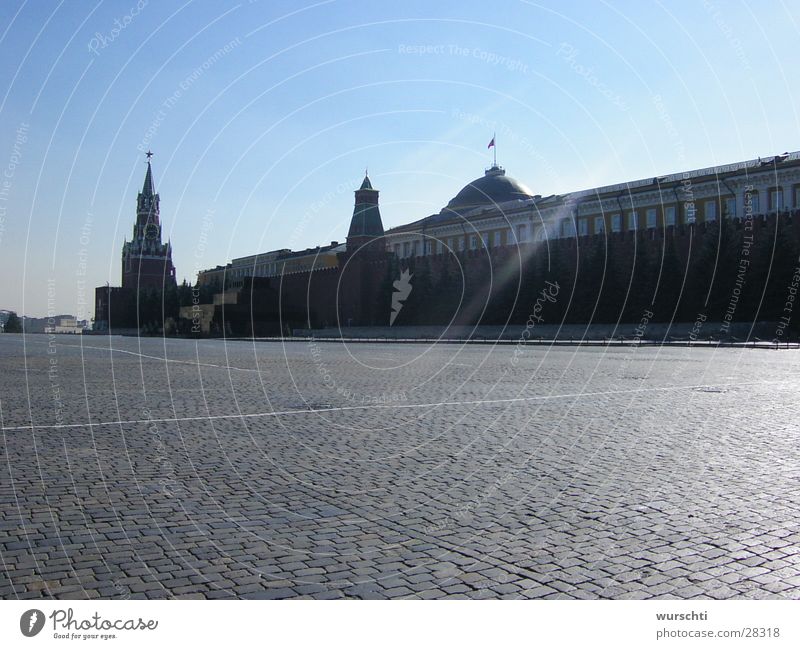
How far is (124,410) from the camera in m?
7.83

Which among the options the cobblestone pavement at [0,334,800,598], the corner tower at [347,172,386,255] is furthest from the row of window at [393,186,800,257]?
the cobblestone pavement at [0,334,800,598]

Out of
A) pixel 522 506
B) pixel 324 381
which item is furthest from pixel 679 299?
pixel 522 506

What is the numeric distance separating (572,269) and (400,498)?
3559 centimetres

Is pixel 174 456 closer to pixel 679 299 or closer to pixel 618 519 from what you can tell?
pixel 618 519

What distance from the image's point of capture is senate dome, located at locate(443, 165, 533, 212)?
62.0 metres

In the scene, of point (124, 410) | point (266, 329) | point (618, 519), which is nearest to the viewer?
point (618, 519)

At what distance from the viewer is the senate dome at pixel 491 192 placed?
6202 cm

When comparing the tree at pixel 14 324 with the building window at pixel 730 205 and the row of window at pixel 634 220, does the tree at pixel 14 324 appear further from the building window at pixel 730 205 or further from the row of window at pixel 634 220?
the building window at pixel 730 205

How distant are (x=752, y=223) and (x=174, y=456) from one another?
3145 centimetres

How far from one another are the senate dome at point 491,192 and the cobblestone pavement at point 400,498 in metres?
54.4

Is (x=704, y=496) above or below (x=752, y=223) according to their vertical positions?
below

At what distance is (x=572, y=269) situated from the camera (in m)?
38.5
